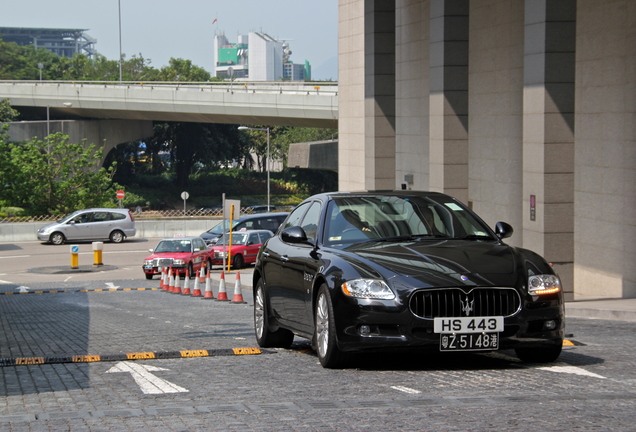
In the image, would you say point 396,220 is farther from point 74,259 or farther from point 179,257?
point 74,259

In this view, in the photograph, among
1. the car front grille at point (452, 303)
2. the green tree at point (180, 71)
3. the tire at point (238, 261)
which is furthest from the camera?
the green tree at point (180, 71)

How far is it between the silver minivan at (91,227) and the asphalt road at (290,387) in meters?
41.0

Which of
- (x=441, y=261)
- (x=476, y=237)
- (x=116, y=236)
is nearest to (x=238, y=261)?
(x=116, y=236)

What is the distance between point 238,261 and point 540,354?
34.0m

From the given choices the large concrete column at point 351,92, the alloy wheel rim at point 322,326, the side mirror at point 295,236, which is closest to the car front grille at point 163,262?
the large concrete column at point 351,92

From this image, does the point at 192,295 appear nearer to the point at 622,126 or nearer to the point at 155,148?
the point at 622,126

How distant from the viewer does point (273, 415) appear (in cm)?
641

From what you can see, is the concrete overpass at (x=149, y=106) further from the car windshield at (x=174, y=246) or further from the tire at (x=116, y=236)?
the car windshield at (x=174, y=246)

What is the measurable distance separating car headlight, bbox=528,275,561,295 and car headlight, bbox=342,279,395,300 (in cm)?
119

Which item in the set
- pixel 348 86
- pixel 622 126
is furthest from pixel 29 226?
pixel 622 126

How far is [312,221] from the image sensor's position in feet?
32.4

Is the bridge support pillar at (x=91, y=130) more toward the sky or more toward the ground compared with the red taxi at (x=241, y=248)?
more toward the sky

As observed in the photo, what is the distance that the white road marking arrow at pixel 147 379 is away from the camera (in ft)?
24.7

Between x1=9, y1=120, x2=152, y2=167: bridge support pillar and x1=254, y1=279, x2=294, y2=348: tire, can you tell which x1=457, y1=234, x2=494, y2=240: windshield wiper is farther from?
x1=9, y1=120, x2=152, y2=167: bridge support pillar
